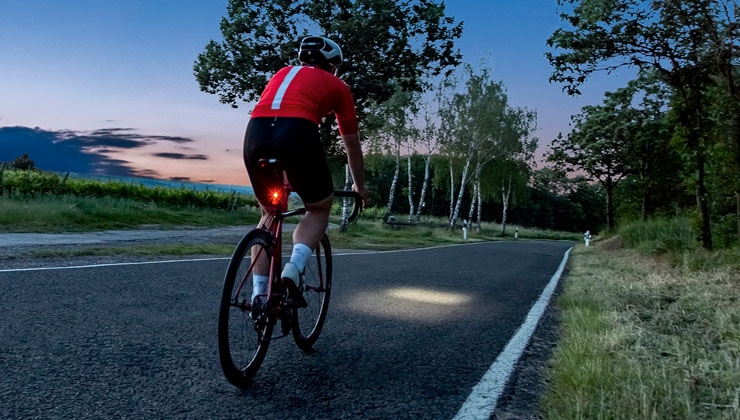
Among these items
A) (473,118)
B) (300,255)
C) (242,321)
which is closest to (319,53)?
(300,255)

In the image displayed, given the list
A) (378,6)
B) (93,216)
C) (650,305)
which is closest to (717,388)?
(650,305)

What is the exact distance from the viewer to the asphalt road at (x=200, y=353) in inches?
97.7

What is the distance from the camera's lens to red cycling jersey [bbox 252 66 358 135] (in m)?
2.88

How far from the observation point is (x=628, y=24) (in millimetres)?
10625

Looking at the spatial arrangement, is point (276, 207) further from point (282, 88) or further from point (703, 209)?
point (703, 209)

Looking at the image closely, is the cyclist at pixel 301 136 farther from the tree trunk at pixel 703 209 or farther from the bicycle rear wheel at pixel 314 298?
the tree trunk at pixel 703 209

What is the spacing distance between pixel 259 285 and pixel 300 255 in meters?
0.29

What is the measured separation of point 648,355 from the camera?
335 centimetres

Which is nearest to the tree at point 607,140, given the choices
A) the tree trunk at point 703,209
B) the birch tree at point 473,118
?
the birch tree at point 473,118

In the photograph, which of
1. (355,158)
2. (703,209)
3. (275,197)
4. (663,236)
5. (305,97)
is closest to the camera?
(305,97)

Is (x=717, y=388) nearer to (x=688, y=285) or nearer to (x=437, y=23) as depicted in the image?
(x=688, y=285)

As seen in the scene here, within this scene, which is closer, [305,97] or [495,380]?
[305,97]

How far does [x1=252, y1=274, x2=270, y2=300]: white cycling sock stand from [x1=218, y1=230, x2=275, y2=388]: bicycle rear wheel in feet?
0.11

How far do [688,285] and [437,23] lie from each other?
1669cm
